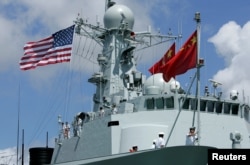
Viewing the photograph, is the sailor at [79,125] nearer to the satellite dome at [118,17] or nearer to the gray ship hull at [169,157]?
the satellite dome at [118,17]

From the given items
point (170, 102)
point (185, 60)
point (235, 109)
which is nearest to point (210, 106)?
point (235, 109)

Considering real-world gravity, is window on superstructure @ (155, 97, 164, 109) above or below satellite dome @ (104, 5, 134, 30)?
Answer: below

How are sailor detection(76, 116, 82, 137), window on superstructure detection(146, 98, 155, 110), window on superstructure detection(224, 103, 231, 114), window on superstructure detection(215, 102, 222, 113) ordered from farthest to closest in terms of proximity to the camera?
sailor detection(76, 116, 82, 137)
window on superstructure detection(224, 103, 231, 114)
window on superstructure detection(215, 102, 222, 113)
window on superstructure detection(146, 98, 155, 110)

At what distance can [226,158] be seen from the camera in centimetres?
1224

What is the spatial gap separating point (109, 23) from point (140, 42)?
184cm

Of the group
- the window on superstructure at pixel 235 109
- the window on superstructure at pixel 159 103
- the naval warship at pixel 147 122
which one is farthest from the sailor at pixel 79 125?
the window on superstructure at pixel 235 109

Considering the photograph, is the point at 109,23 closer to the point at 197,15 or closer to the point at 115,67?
the point at 115,67

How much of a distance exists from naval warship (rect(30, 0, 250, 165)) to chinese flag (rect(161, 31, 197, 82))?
30cm

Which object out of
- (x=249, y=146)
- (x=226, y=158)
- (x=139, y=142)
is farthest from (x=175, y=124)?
(x=226, y=158)

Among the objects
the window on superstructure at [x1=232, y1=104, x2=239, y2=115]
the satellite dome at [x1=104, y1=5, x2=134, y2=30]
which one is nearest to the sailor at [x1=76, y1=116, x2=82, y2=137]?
the satellite dome at [x1=104, y1=5, x2=134, y2=30]

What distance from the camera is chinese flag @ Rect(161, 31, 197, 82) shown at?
17.2 meters

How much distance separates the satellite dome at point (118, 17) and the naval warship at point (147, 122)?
52.9 inches

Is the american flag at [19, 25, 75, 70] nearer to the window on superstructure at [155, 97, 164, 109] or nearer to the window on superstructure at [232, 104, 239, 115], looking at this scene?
the window on superstructure at [155, 97, 164, 109]

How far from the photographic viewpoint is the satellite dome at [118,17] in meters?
26.4
